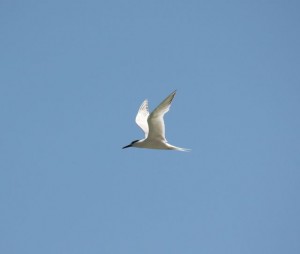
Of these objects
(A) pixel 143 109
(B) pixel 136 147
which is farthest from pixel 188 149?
(A) pixel 143 109

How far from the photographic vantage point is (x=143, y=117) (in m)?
16.8

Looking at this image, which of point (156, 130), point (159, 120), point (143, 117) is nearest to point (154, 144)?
point (156, 130)

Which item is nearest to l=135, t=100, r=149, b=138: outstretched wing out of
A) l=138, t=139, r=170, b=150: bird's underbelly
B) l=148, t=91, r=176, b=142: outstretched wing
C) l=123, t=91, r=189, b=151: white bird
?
l=123, t=91, r=189, b=151: white bird

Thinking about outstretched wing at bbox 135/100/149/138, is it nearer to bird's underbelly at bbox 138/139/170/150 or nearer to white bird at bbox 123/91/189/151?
white bird at bbox 123/91/189/151

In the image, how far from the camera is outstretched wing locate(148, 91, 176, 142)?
13.3m

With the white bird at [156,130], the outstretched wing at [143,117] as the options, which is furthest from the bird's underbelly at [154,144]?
the outstretched wing at [143,117]

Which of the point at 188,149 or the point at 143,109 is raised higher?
the point at 143,109

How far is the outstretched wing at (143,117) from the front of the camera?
16231mm

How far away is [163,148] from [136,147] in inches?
41.7

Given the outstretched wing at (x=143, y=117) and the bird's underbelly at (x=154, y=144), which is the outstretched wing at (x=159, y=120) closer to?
the bird's underbelly at (x=154, y=144)

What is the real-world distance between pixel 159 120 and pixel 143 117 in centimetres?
295

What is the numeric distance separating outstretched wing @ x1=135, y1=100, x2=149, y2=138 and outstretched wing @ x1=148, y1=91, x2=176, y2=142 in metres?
1.36

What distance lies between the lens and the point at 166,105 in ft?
44.0

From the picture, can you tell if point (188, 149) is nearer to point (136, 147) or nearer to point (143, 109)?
point (136, 147)
